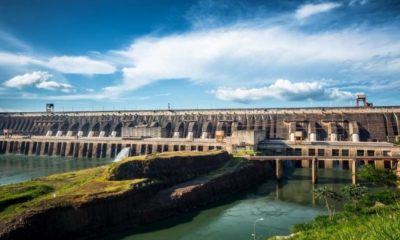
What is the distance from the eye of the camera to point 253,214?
38250 mm

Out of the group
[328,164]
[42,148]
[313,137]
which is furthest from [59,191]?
[42,148]

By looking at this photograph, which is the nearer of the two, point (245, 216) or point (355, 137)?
point (245, 216)

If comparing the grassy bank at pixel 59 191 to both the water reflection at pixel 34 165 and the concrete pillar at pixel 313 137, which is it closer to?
the water reflection at pixel 34 165

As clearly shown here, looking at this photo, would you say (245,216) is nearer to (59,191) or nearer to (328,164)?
(59,191)

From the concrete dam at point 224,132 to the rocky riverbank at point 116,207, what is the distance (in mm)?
23643

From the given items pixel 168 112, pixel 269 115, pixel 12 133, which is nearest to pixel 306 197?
pixel 269 115

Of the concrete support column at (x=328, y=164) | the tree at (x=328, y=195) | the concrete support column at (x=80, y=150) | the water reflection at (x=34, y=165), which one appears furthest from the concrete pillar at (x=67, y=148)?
the tree at (x=328, y=195)

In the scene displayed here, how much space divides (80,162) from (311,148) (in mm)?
53946

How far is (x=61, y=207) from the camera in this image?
31.0m

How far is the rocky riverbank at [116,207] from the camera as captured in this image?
1142 inches

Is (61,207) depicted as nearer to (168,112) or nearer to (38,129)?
(168,112)

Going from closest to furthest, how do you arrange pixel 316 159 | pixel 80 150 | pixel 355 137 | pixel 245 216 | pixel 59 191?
pixel 59 191
pixel 245 216
pixel 316 159
pixel 355 137
pixel 80 150

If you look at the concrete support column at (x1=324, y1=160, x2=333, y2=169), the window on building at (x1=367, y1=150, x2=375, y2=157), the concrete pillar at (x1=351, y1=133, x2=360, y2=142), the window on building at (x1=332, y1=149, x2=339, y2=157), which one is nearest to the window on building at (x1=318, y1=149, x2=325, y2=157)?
the window on building at (x1=332, y1=149, x2=339, y2=157)

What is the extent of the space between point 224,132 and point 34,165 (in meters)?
46.9
